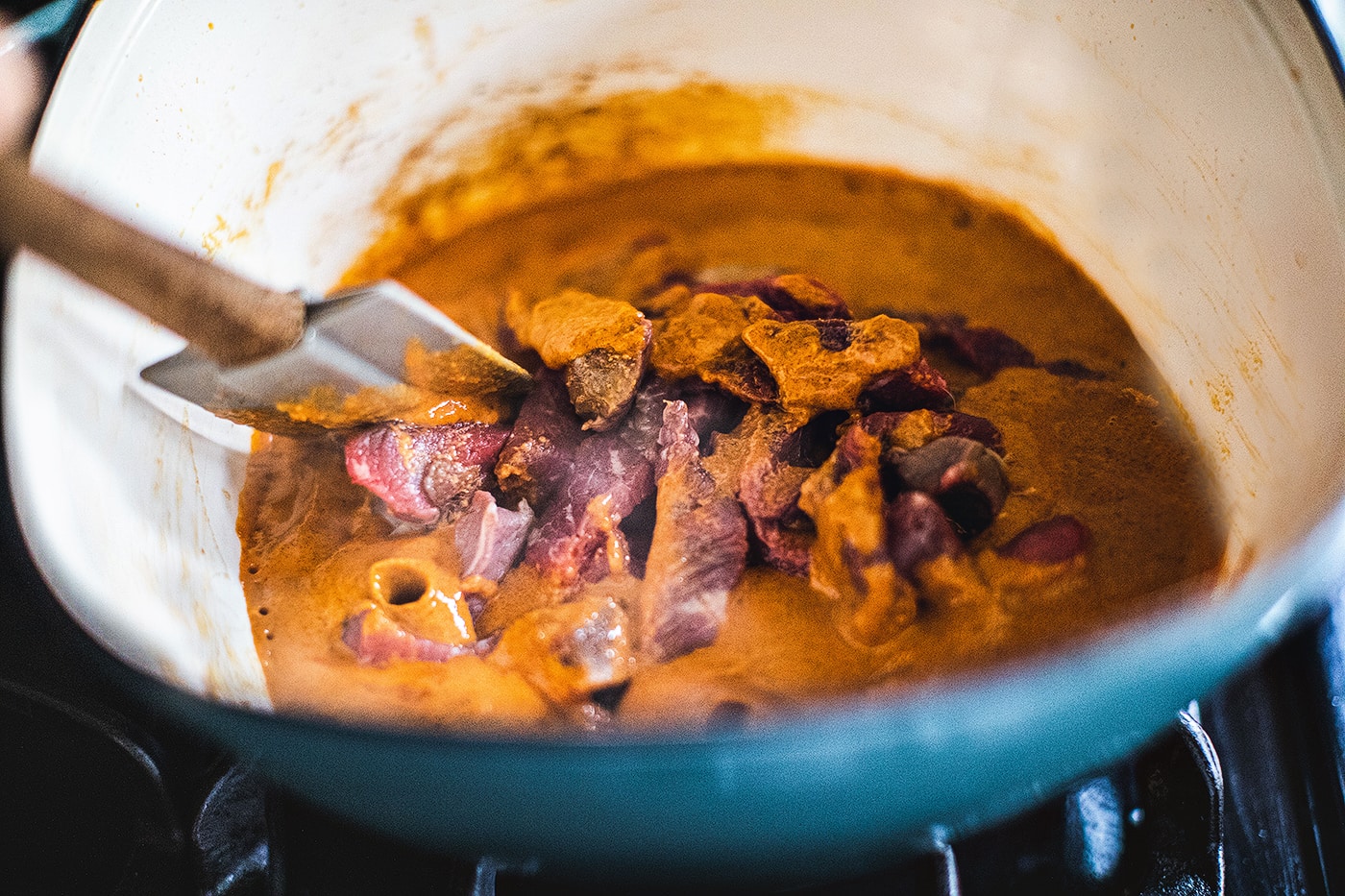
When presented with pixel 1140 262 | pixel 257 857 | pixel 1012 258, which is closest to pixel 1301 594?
pixel 1140 262

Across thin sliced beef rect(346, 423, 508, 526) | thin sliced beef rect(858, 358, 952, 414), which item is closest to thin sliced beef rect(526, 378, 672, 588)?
thin sliced beef rect(346, 423, 508, 526)

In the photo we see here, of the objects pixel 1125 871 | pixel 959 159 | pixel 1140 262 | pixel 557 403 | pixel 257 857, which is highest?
pixel 959 159

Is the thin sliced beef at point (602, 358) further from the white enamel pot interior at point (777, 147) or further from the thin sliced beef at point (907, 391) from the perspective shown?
the white enamel pot interior at point (777, 147)

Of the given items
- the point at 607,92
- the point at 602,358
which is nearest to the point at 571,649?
the point at 602,358

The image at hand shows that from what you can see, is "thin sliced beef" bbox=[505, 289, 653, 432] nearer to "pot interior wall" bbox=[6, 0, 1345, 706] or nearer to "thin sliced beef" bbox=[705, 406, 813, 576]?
"thin sliced beef" bbox=[705, 406, 813, 576]

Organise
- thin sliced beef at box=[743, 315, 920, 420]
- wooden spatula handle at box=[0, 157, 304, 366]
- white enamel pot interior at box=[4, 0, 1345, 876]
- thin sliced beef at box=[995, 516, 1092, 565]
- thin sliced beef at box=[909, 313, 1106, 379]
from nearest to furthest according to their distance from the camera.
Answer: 1. white enamel pot interior at box=[4, 0, 1345, 876]
2. wooden spatula handle at box=[0, 157, 304, 366]
3. thin sliced beef at box=[995, 516, 1092, 565]
4. thin sliced beef at box=[743, 315, 920, 420]
5. thin sliced beef at box=[909, 313, 1106, 379]

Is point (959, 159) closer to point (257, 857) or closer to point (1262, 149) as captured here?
point (1262, 149)

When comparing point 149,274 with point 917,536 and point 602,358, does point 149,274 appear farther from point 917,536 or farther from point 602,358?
point 917,536

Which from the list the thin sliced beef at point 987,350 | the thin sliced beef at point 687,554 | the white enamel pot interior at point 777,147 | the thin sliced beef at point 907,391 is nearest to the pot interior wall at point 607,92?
the white enamel pot interior at point 777,147

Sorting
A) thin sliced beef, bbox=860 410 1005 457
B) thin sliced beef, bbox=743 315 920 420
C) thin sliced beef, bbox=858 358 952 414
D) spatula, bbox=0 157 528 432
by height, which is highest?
spatula, bbox=0 157 528 432
